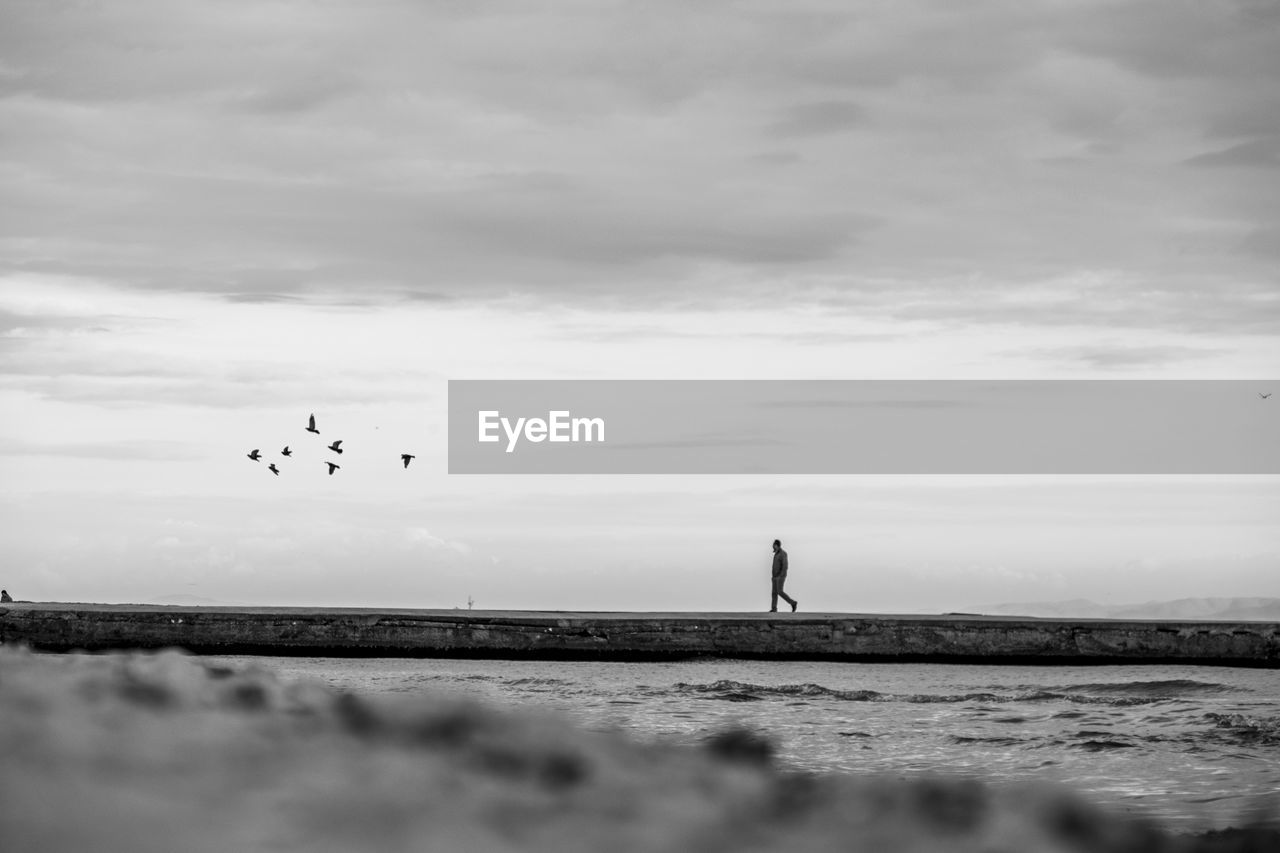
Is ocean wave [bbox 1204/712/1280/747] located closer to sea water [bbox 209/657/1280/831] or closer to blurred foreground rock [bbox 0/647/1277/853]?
sea water [bbox 209/657/1280/831]

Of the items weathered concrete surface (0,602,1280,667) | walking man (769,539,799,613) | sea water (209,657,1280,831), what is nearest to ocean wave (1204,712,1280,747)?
sea water (209,657,1280,831)

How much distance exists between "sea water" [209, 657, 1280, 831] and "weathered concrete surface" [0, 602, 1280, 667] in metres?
0.44

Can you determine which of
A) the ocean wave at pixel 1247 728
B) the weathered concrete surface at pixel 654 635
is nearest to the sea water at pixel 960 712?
the ocean wave at pixel 1247 728

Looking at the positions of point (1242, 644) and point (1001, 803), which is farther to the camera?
point (1242, 644)

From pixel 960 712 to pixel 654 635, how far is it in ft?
30.4

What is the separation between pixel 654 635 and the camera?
2303 cm

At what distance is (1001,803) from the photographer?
98cm

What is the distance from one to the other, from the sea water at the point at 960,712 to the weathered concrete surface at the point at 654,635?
444 mm

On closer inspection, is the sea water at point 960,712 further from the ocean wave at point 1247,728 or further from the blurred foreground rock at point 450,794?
the blurred foreground rock at point 450,794

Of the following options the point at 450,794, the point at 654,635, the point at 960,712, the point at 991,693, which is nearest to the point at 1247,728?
the point at 960,712

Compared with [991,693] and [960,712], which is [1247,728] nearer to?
[960,712]

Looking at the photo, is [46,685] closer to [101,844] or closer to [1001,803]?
[101,844]

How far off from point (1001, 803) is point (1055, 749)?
35.9ft

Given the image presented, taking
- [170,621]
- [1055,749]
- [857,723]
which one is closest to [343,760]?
[1055,749]
